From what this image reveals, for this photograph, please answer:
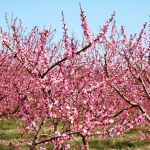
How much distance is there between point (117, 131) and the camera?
420 centimetres

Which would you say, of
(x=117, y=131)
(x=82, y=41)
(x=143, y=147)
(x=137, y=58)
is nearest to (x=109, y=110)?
(x=117, y=131)

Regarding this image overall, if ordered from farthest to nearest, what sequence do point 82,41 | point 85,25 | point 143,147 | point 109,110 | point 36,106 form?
point 82,41, point 143,147, point 36,106, point 109,110, point 85,25

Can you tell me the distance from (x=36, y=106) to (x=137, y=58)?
3946mm

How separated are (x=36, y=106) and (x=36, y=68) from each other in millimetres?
798

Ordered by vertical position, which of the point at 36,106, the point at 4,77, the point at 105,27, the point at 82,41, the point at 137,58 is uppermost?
the point at 82,41

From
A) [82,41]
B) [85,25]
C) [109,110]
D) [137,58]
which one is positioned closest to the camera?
[85,25]

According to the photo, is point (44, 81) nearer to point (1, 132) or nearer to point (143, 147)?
point (143, 147)

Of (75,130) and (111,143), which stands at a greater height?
(111,143)

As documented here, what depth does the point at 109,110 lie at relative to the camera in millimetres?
4027

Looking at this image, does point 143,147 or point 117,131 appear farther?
point 143,147

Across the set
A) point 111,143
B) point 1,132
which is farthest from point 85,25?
point 1,132

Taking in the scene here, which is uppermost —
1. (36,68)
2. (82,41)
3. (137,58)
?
(82,41)

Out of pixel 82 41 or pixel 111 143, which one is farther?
pixel 82 41

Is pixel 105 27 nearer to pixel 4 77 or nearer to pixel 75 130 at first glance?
pixel 75 130
